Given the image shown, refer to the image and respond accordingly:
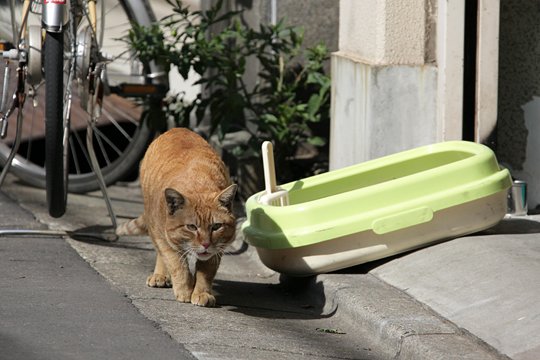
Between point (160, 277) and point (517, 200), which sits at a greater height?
point (517, 200)

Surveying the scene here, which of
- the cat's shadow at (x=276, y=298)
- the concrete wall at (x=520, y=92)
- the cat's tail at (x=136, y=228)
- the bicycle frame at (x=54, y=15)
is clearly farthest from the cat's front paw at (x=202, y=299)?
the concrete wall at (x=520, y=92)

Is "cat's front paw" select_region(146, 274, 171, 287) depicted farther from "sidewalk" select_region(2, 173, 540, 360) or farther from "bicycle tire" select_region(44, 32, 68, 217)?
"bicycle tire" select_region(44, 32, 68, 217)

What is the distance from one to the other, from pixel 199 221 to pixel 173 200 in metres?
0.15

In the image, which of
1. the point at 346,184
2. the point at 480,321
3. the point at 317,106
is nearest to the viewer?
the point at 480,321

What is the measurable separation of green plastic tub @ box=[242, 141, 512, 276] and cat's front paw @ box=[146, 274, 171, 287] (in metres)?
0.46

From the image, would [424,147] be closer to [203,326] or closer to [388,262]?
[388,262]

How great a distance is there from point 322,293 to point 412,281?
457mm

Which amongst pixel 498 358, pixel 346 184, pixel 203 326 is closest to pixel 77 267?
pixel 203 326

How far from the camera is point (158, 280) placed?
17.5 feet

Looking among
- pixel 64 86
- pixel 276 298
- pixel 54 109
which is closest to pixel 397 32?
pixel 276 298

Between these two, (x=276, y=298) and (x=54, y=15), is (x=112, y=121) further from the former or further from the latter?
(x=276, y=298)

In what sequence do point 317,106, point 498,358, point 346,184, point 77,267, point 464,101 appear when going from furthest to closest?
point 317,106
point 464,101
point 346,184
point 77,267
point 498,358

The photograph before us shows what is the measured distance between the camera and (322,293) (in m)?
5.21

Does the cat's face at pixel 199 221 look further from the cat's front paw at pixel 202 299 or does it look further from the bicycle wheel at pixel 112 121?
the bicycle wheel at pixel 112 121
